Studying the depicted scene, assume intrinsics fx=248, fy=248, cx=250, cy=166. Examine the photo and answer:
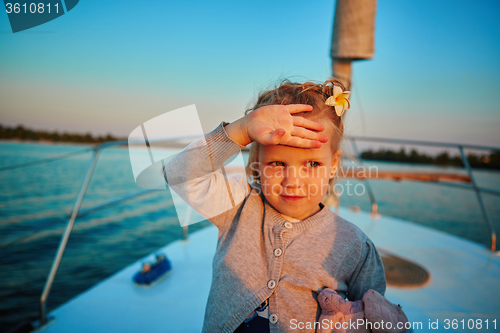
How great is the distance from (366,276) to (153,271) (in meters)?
1.10

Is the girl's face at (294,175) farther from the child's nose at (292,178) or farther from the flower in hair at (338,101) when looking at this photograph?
the flower in hair at (338,101)

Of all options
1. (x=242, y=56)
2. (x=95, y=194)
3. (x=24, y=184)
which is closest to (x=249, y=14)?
(x=242, y=56)

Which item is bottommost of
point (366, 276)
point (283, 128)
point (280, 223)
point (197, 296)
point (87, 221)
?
point (87, 221)

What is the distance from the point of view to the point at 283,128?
577 millimetres

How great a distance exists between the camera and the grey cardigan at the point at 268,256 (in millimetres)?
630

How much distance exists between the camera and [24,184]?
7.77 meters

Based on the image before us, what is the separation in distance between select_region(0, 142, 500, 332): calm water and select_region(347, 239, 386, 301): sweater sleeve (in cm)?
121

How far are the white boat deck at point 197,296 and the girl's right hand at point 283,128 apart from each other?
87 centimetres

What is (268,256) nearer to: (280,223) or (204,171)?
(280,223)

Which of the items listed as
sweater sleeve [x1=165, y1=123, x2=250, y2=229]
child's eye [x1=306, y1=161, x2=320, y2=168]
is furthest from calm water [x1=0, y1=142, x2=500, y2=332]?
child's eye [x1=306, y1=161, x2=320, y2=168]

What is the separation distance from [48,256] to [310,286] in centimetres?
439

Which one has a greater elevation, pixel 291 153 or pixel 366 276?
pixel 291 153

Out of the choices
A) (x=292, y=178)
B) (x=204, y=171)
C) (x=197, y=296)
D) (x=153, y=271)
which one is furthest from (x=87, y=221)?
(x=292, y=178)

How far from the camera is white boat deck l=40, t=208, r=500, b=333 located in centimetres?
101
